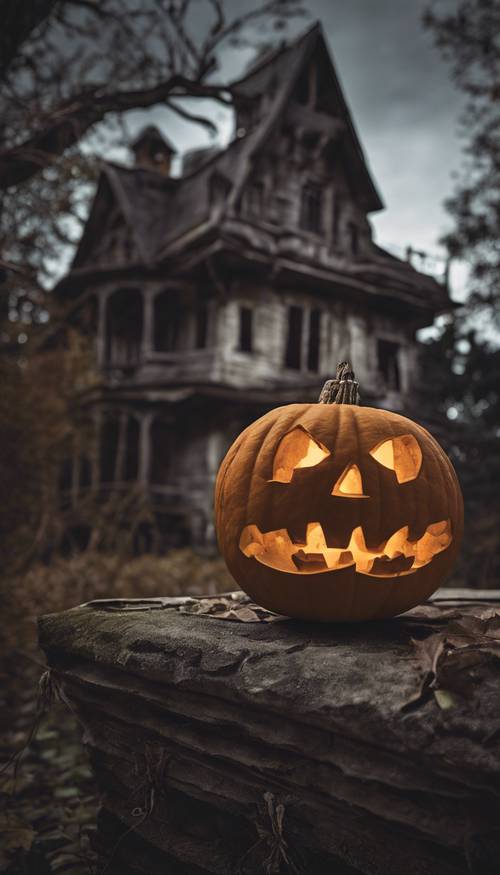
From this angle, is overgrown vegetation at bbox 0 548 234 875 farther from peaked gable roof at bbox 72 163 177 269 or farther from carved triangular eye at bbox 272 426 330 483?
peaked gable roof at bbox 72 163 177 269

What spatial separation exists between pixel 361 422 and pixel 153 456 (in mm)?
14151

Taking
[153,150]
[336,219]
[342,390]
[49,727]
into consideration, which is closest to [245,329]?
[336,219]

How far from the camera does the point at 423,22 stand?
9.41m

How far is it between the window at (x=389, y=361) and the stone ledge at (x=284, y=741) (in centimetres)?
1505

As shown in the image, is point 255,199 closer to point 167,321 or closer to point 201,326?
point 201,326

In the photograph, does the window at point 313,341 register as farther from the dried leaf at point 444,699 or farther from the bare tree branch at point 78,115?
the dried leaf at point 444,699

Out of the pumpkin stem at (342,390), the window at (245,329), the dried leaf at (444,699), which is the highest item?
the window at (245,329)

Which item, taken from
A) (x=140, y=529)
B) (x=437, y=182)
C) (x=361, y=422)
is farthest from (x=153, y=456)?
(x=361, y=422)

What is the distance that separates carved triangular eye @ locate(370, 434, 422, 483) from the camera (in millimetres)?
2059

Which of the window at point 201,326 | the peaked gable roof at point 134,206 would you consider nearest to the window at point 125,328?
the peaked gable roof at point 134,206

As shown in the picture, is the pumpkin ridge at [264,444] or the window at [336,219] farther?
the window at [336,219]

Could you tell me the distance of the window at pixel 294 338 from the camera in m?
15.4

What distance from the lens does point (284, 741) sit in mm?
1582

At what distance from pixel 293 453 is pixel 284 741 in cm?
90
